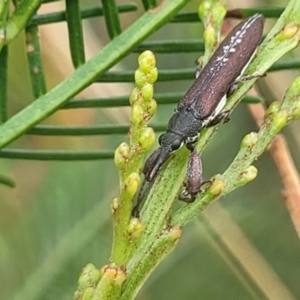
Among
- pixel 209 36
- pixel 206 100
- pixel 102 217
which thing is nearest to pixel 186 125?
pixel 206 100

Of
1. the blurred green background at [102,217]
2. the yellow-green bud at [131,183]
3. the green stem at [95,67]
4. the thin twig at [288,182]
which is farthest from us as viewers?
the blurred green background at [102,217]

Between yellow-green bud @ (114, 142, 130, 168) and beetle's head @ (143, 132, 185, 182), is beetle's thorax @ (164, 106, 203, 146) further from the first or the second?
yellow-green bud @ (114, 142, 130, 168)

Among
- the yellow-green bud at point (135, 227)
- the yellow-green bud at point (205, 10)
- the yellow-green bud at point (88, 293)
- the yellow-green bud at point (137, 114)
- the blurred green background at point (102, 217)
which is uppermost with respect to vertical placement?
the blurred green background at point (102, 217)

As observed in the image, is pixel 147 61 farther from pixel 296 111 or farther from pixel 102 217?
pixel 102 217

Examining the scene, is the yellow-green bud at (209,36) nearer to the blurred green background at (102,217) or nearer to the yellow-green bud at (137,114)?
the yellow-green bud at (137,114)

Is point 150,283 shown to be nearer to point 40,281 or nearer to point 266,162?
point 40,281

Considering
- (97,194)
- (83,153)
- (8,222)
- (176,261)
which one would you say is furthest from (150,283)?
(83,153)

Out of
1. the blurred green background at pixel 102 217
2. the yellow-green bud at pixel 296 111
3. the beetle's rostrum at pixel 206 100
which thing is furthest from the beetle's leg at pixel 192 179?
the blurred green background at pixel 102 217
